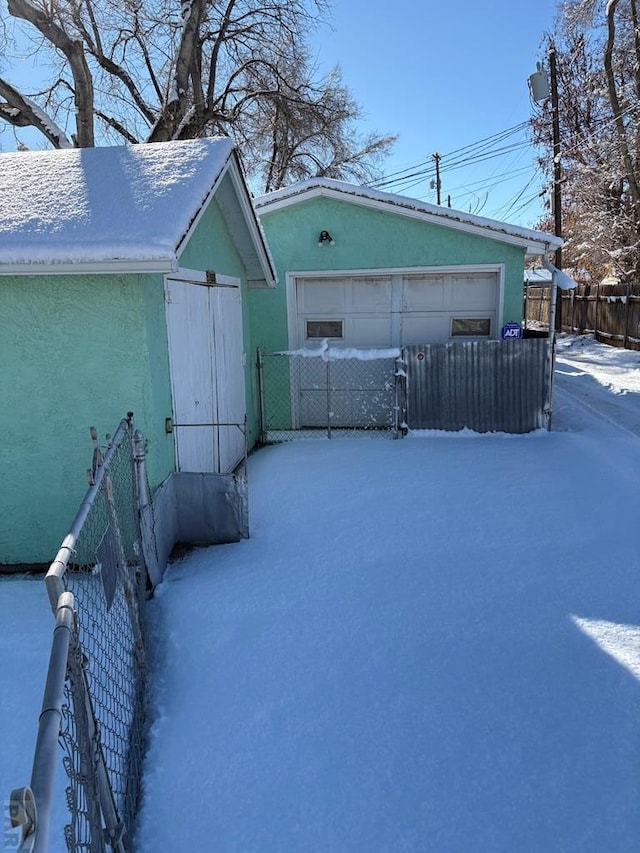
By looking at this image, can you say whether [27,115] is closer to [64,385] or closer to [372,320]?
[372,320]

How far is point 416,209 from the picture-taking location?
8.91 metres

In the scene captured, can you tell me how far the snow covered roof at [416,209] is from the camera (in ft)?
28.6

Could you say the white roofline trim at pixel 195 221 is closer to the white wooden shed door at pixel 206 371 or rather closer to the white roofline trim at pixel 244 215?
the white roofline trim at pixel 244 215

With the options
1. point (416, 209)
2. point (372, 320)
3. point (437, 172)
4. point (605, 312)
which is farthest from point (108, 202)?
point (437, 172)

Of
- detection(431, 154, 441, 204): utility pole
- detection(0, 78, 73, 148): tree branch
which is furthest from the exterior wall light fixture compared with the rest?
detection(431, 154, 441, 204): utility pole

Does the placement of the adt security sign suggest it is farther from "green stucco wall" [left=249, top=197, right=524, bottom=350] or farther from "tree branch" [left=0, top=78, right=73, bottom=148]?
"tree branch" [left=0, top=78, right=73, bottom=148]

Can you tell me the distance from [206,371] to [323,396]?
3568 millimetres

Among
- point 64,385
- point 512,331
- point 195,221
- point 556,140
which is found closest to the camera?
point 195,221

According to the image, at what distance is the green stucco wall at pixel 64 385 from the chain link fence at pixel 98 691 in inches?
17.8

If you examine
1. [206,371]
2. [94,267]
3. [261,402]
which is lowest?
[261,402]

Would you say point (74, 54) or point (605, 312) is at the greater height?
point (74, 54)

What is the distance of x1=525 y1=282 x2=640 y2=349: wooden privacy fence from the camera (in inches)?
717

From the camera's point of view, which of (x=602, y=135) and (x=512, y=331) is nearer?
(x=512, y=331)

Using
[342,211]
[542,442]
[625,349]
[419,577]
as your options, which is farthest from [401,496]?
[625,349]
